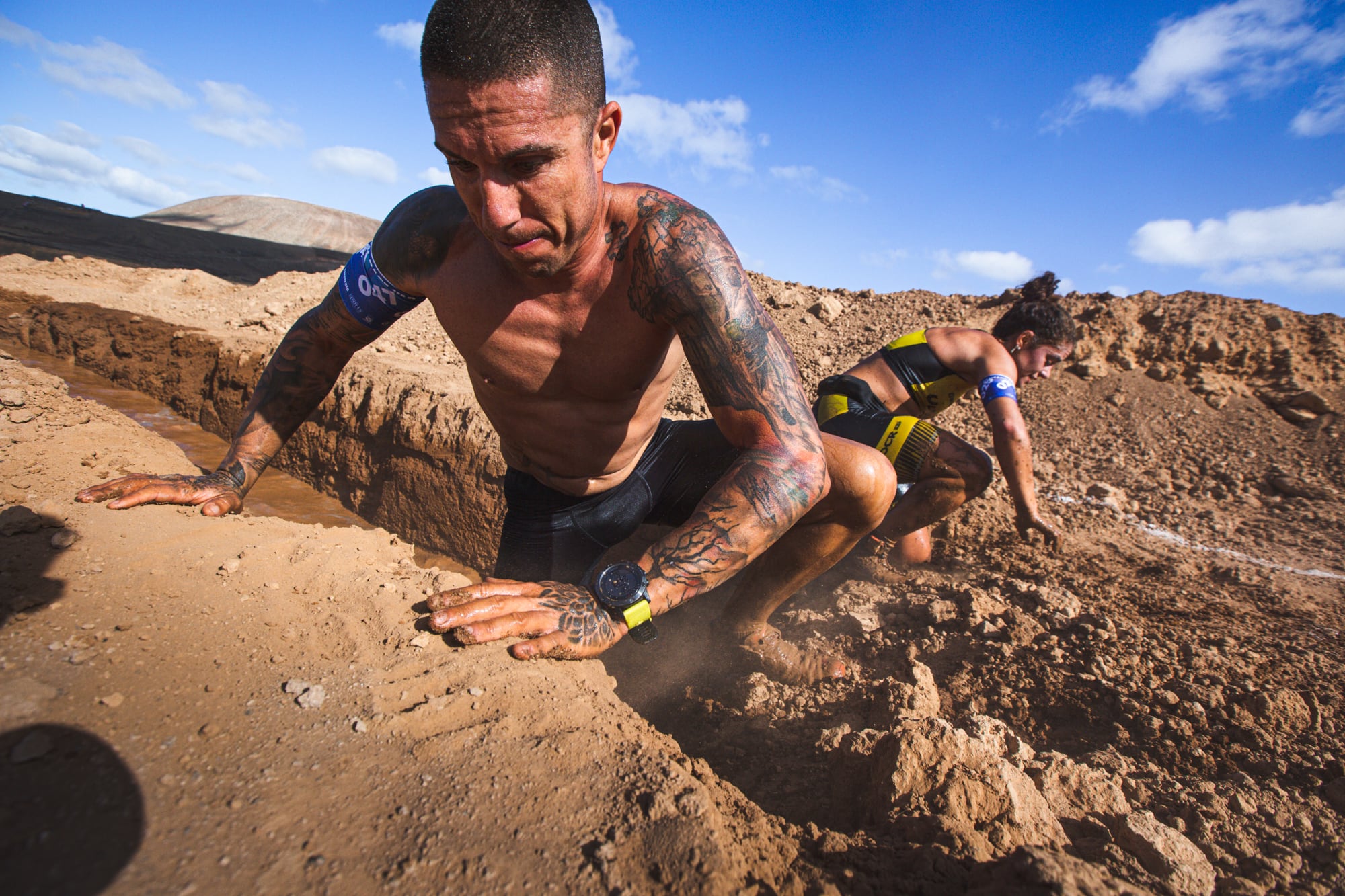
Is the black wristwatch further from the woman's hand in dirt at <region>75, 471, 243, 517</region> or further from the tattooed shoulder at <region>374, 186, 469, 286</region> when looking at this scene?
the woman's hand in dirt at <region>75, 471, 243, 517</region>

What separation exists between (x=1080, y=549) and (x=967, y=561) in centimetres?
70

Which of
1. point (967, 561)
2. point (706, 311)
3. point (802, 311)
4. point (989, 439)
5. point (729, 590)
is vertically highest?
point (802, 311)

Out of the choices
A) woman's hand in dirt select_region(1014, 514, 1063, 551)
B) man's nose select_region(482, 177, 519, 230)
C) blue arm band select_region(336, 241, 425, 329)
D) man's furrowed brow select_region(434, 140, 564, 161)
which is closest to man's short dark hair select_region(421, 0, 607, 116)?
man's furrowed brow select_region(434, 140, 564, 161)

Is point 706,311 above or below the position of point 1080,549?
above

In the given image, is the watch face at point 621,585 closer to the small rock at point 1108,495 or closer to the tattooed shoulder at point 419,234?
the tattooed shoulder at point 419,234

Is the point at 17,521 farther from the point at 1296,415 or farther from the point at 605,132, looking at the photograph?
the point at 1296,415

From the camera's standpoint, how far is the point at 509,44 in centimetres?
142

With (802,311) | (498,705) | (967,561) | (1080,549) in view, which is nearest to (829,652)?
(967,561)

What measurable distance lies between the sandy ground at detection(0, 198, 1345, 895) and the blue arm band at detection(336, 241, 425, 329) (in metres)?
0.73

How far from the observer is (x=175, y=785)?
0.94m

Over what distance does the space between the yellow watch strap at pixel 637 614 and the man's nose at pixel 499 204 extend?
94cm

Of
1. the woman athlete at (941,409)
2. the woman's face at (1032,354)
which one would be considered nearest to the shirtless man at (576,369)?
the woman athlete at (941,409)

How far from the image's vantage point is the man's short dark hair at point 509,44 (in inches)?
55.6

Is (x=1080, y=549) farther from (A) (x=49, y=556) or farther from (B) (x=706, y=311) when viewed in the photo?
(A) (x=49, y=556)
